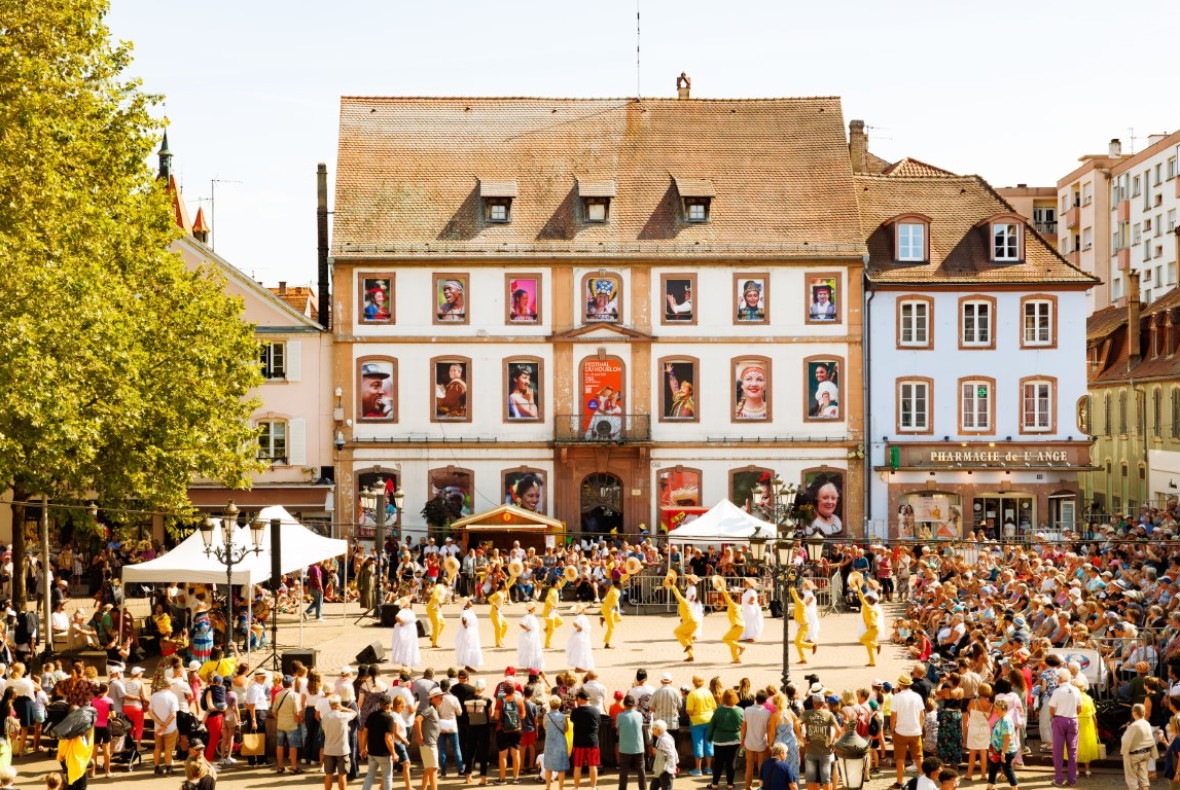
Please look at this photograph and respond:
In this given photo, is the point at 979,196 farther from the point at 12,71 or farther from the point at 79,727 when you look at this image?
the point at 79,727

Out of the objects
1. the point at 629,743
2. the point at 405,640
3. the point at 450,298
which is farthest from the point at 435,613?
the point at 450,298

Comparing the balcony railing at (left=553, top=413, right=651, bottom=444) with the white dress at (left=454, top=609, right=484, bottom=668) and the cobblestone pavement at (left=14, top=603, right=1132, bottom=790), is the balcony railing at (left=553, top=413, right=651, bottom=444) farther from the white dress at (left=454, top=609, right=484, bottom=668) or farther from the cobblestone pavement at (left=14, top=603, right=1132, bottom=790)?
the white dress at (left=454, top=609, right=484, bottom=668)

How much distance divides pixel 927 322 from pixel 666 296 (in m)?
8.08

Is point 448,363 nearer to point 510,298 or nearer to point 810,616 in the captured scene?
point 510,298

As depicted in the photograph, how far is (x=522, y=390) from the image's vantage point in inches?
1815

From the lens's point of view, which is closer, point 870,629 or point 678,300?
point 870,629

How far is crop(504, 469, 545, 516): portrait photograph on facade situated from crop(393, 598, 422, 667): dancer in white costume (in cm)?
1779

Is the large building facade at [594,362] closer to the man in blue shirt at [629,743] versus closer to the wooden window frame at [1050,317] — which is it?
the wooden window frame at [1050,317]

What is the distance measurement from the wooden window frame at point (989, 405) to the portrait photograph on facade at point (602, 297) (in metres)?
10.8

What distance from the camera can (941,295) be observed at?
47.1 metres

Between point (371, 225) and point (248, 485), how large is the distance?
14011mm

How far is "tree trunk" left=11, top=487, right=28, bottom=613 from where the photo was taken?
29108 millimetres

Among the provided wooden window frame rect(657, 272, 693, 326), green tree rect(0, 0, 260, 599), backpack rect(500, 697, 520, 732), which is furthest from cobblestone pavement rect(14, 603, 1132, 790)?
wooden window frame rect(657, 272, 693, 326)

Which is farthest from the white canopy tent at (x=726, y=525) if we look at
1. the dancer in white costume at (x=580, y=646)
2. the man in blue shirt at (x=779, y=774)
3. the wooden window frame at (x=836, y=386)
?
the man in blue shirt at (x=779, y=774)
